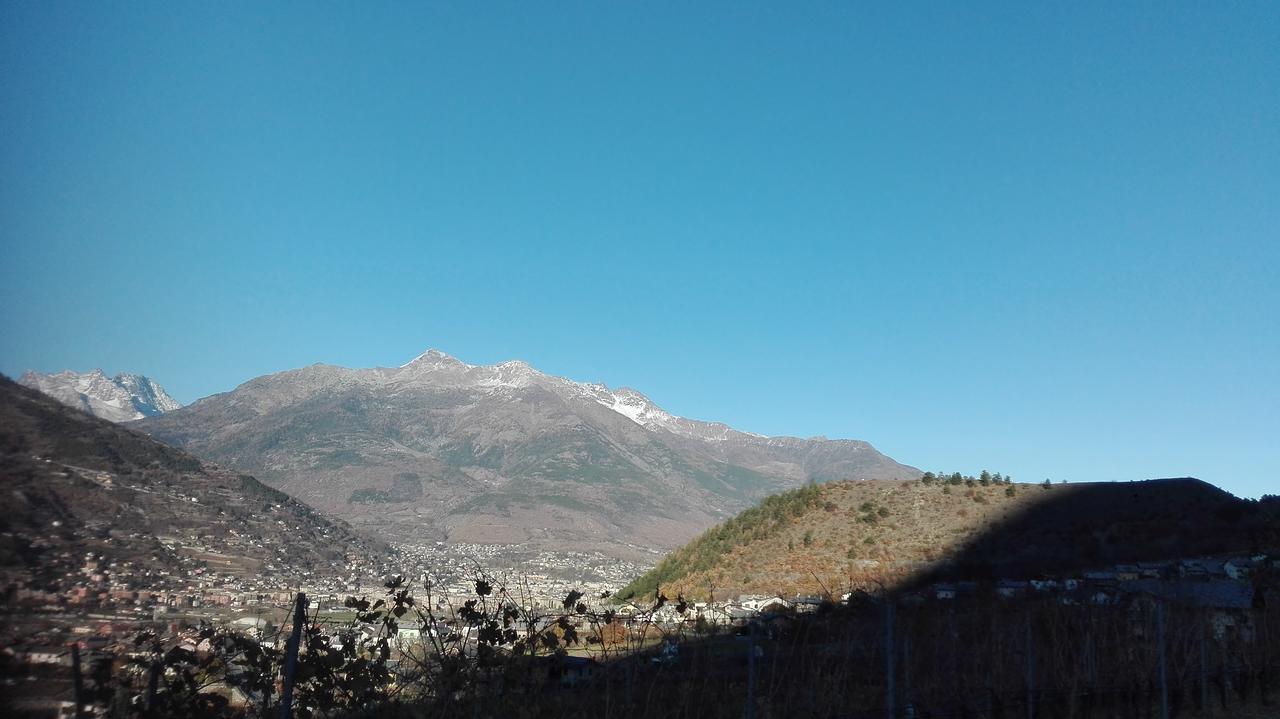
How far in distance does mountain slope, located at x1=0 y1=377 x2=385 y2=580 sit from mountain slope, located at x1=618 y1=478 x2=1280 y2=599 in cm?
Answer: 2627

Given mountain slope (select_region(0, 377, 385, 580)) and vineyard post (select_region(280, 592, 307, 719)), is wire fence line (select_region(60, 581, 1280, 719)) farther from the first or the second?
mountain slope (select_region(0, 377, 385, 580))

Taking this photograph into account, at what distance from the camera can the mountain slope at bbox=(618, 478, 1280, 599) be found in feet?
121

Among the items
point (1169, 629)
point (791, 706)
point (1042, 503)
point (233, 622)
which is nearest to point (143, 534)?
point (233, 622)

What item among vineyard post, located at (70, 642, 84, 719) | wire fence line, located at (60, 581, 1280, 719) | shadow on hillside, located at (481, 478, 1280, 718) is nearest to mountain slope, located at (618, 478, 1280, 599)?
shadow on hillside, located at (481, 478, 1280, 718)

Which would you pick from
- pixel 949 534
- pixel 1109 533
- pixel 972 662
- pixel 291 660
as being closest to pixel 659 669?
pixel 291 660

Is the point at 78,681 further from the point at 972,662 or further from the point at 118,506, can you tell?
the point at 972,662

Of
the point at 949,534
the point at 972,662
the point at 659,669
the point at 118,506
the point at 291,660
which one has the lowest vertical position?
the point at 972,662

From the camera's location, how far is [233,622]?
492cm

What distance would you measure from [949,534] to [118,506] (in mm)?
43722

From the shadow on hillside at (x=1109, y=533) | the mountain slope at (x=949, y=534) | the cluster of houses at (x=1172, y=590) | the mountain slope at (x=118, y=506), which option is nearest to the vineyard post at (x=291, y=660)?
the mountain slope at (x=118, y=506)

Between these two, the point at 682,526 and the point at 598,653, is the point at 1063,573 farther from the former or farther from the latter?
the point at 682,526

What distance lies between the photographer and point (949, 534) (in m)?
44.3

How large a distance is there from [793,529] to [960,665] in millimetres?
37994

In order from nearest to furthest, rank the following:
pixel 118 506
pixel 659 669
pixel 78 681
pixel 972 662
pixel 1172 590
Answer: pixel 78 681 → pixel 118 506 → pixel 659 669 → pixel 972 662 → pixel 1172 590
